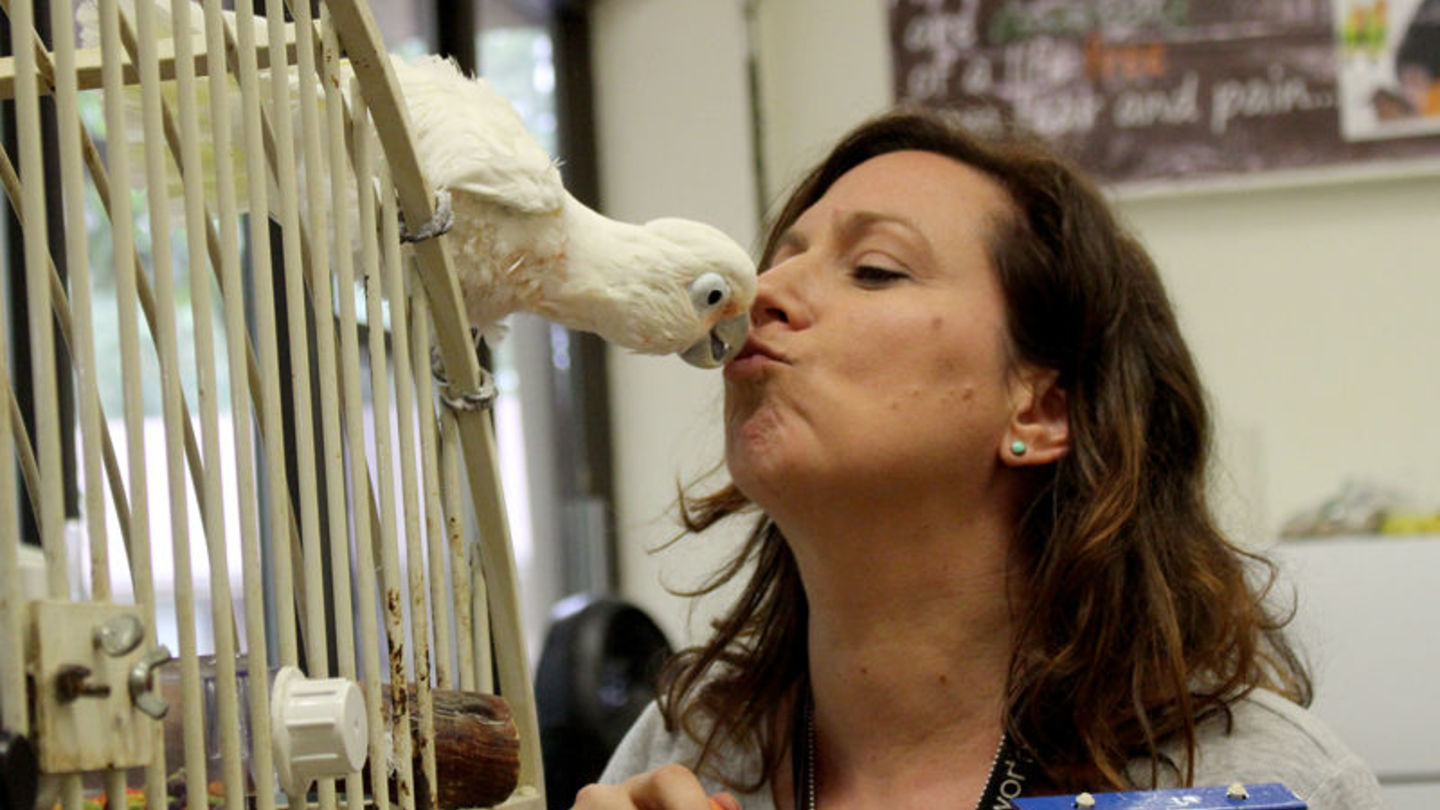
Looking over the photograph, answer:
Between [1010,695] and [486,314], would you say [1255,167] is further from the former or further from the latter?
A: [486,314]

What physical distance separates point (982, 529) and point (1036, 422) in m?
0.09

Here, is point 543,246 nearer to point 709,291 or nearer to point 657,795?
point 709,291

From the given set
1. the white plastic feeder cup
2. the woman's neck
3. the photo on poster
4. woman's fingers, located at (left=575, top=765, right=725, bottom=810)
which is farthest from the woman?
the photo on poster

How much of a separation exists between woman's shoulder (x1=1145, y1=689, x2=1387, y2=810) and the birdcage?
0.46m

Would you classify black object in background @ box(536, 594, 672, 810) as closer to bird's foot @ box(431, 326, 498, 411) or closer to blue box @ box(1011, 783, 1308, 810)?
bird's foot @ box(431, 326, 498, 411)

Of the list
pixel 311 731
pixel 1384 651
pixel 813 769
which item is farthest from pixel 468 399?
pixel 1384 651

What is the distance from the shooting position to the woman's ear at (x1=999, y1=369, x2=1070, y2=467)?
1.23m

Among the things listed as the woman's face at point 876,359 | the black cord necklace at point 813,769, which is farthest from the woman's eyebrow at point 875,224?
the black cord necklace at point 813,769

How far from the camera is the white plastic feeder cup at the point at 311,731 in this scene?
0.67 m

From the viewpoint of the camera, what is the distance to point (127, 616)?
585 mm

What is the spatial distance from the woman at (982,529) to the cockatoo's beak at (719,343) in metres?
0.04

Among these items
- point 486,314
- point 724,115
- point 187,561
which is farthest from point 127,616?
point 724,115

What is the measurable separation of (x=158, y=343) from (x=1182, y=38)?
2.72 m

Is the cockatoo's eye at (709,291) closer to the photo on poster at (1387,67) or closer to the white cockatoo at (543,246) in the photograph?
the white cockatoo at (543,246)
